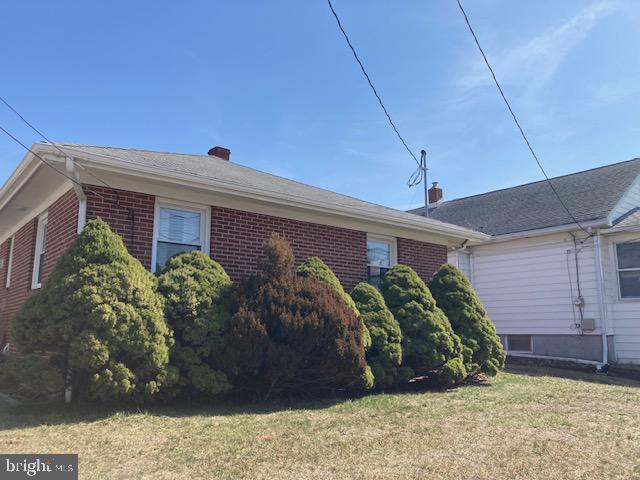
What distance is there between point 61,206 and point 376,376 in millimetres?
5655

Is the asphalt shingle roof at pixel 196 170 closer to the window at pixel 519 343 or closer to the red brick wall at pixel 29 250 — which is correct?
the red brick wall at pixel 29 250

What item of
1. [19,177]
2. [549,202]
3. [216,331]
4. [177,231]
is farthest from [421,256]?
[19,177]

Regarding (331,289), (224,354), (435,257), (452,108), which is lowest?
(224,354)

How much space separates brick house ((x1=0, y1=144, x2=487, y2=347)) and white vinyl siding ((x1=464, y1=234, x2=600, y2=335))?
3.39 meters

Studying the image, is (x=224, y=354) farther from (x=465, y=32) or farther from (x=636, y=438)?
(x=465, y=32)

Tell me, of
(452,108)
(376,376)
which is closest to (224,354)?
(376,376)

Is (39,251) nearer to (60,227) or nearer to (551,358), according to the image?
(60,227)

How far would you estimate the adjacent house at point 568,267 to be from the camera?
41.1 feet

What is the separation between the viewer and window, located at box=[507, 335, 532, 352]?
46.6 ft

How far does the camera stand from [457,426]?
601cm

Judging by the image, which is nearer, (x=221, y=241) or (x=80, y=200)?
(x=80, y=200)

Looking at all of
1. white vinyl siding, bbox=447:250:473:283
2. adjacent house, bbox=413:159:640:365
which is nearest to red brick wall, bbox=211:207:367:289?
adjacent house, bbox=413:159:640:365

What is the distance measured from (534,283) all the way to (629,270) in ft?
7.57

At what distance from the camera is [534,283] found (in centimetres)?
1411
